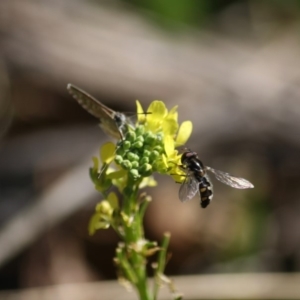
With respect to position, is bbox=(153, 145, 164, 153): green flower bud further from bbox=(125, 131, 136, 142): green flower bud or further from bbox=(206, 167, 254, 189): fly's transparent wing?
bbox=(206, 167, 254, 189): fly's transparent wing

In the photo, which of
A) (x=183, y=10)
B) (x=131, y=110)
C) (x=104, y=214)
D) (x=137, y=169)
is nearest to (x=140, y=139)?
(x=137, y=169)

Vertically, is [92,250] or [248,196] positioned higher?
[248,196]

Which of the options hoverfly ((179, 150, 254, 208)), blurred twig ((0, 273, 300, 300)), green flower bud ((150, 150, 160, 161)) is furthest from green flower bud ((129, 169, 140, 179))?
blurred twig ((0, 273, 300, 300))

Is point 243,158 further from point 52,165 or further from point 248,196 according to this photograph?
point 52,165

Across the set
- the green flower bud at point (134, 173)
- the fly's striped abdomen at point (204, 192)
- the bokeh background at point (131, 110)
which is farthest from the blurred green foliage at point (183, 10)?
the green flower bud at point (134, 173)

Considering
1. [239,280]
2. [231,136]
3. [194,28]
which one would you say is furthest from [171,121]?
[194,28]

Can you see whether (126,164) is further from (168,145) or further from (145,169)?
(168,145)
